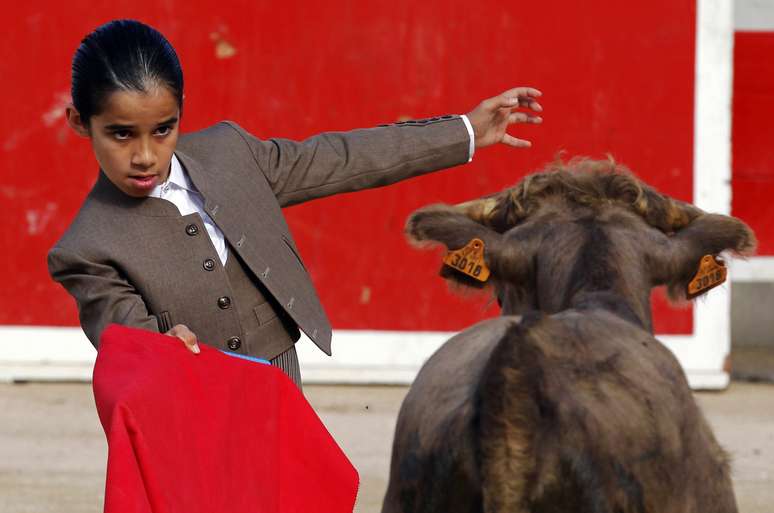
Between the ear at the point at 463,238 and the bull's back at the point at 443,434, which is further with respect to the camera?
the ear at the point at 463,238

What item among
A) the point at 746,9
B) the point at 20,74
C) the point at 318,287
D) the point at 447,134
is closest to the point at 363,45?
the point at 318,287

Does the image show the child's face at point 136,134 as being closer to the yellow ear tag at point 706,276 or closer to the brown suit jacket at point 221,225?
the brown suit jacket at point 221,225

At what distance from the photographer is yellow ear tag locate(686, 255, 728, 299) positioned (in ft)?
9.66

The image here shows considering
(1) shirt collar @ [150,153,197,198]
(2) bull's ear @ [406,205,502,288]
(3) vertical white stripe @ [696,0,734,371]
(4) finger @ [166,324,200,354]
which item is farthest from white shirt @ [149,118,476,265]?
(3) vertical white stripe @ [696,0,734,371]

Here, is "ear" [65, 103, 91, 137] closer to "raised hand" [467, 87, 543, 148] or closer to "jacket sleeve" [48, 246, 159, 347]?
"jacket sleeve" [48, 246, 159, 347]

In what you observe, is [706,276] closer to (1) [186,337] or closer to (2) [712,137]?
(1) [186,337]

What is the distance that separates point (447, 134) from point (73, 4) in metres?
4.34

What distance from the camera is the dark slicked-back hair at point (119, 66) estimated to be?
7.48 ft

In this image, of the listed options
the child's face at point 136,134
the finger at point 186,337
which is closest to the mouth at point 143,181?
the child's face at point 136,134

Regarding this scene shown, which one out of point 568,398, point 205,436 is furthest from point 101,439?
point 568,398

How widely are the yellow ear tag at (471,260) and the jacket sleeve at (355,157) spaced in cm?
20

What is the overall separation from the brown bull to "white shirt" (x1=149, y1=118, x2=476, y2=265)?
45 cm

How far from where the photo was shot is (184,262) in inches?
97.3

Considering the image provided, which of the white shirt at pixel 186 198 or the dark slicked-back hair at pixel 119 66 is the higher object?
the dark slicked-back hair at pixel 119 66
